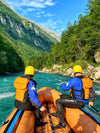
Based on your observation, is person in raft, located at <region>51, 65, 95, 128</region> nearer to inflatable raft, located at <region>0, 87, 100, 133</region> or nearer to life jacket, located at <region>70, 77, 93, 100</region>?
life jacket, located at <region>70, 77, 93, 100</region>

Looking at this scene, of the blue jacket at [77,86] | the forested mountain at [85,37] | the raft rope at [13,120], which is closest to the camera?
the raft rope at [13,120]

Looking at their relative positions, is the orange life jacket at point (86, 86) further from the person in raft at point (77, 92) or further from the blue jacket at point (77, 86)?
the blue jacket at point (77, 86)

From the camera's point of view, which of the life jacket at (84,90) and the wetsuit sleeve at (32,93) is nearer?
the wetsuit sleeve at (32,93)

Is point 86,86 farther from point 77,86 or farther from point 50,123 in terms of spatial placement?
point 50,123

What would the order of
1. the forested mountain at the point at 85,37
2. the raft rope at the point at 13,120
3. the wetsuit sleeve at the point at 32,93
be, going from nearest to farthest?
the raft rope at the point at 13,120 → the wetsuit sleeve at the point at 32,93 → the forested mountain at the point at 85,37

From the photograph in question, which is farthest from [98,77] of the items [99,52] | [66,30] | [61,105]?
[66,30]

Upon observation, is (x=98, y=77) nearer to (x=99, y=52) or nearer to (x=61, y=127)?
(x=99, y=52)

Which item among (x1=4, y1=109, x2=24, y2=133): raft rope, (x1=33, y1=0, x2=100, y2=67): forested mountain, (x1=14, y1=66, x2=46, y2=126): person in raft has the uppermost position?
(x1=33, y1=0, x2=100, y2=67): forested mountain

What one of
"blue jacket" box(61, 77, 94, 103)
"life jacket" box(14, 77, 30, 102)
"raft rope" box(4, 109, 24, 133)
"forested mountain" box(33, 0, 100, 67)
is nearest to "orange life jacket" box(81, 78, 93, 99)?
"blue jacket" box(61, 77, 94, 103)

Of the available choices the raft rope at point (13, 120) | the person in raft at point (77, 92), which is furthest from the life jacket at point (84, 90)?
the raft rope at point (13, 120)

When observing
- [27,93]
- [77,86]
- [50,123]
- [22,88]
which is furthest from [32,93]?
[50,123]

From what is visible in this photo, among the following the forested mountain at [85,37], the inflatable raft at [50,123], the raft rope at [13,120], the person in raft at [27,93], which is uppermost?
the forested mountain at [85,37]

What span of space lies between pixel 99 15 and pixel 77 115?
2549 cm

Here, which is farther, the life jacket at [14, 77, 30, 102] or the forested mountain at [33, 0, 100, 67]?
the forested mountain at [33, 0, 100, 67]
